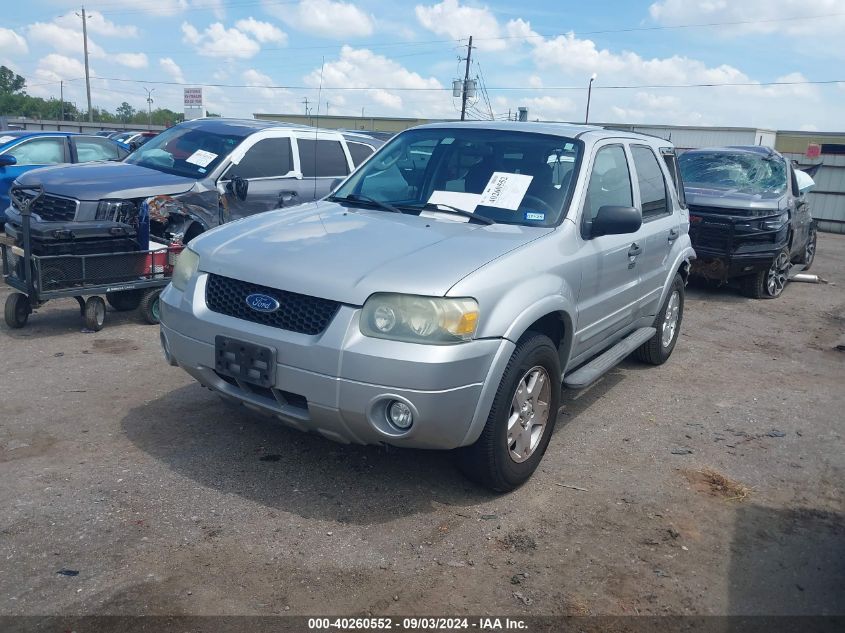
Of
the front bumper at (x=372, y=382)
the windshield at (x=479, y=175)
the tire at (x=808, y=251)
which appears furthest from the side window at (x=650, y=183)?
the tire at (x=808, y=251)

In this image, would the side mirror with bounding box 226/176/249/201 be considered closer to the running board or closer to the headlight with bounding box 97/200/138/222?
the headlight with bounding box 97/200/138/222

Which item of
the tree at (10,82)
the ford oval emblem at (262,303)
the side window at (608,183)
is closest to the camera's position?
the ford oval emblem at (262,303)

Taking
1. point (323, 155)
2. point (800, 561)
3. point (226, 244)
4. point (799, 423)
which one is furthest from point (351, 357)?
point (323, 155)

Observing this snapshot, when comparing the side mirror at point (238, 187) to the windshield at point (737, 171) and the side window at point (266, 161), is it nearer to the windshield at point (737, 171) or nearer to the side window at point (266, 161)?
the side window at point (266, 161)

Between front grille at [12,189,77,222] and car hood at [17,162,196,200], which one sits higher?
car hood at [17,162,196,200]

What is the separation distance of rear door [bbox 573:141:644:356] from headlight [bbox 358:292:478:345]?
125 centimetres

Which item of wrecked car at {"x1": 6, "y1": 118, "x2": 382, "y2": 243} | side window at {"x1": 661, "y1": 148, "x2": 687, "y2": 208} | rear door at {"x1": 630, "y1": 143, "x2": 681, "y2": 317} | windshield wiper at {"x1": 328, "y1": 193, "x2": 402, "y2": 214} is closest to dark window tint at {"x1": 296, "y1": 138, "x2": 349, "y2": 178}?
wrecked car at {"x1": 6, "y1": 118, "x2": 382, "y2": 243}

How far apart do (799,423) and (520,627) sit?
3472 mm

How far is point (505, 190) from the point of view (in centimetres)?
455

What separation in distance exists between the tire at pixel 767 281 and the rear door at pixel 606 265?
5562mm

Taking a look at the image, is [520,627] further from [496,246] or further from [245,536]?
[496,246]

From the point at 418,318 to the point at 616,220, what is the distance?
1572 mm

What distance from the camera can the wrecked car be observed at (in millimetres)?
7039

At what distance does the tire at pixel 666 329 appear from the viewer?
6.34 metres
